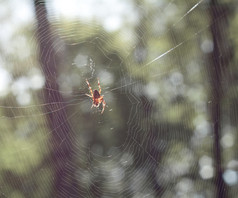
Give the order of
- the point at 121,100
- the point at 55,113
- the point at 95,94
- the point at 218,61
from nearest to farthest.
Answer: the point at 55,113
the point at 95,94
the point at 218,61
the point at 121,100

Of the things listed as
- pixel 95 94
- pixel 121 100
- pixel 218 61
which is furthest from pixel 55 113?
pixel 218 61

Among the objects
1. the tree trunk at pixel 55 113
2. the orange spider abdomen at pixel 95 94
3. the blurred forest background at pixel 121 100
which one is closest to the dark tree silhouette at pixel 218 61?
the blurred forest background at pixel 121 100

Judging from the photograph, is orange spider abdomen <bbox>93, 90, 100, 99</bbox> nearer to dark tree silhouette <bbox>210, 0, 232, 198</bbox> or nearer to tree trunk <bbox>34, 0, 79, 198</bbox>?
tree trunk <bbox>34, 0, 79, 198</bbox>

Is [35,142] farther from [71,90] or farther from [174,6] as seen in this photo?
[174,6]

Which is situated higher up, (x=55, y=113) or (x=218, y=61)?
(x=218, y=61)

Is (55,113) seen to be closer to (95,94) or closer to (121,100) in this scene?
(95,94)

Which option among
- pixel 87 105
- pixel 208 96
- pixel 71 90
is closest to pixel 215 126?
pixel 208 96

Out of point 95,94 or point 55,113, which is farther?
point 95,94

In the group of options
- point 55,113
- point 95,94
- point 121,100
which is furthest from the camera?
point 121,100
